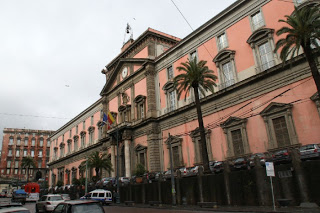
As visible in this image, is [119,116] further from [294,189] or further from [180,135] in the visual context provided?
[294,189]

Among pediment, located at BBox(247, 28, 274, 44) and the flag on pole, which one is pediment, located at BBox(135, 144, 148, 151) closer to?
the flag on pole

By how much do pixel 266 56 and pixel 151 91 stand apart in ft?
61.6

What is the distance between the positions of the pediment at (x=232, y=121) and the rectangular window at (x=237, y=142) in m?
0.80

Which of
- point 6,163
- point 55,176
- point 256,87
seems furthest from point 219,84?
point 6,163

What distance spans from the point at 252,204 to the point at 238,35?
18.5m

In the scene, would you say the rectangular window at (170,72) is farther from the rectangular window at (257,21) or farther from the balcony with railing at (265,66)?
the balcony with railing at (265,66)

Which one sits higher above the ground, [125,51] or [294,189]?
[125,51]

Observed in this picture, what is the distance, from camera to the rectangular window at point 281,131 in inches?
955

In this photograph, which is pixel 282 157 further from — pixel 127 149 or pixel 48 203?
pixel 127 149

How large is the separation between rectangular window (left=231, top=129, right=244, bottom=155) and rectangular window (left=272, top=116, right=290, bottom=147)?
3963mm

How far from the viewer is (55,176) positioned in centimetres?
7838

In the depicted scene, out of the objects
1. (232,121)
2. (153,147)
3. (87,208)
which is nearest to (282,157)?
(232,121)

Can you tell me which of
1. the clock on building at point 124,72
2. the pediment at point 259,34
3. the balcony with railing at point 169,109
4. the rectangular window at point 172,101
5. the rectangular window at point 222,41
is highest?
the clock on building at point 124,72

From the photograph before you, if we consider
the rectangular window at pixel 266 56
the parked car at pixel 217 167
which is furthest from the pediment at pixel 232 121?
the rectangular window at pixel 266 56
